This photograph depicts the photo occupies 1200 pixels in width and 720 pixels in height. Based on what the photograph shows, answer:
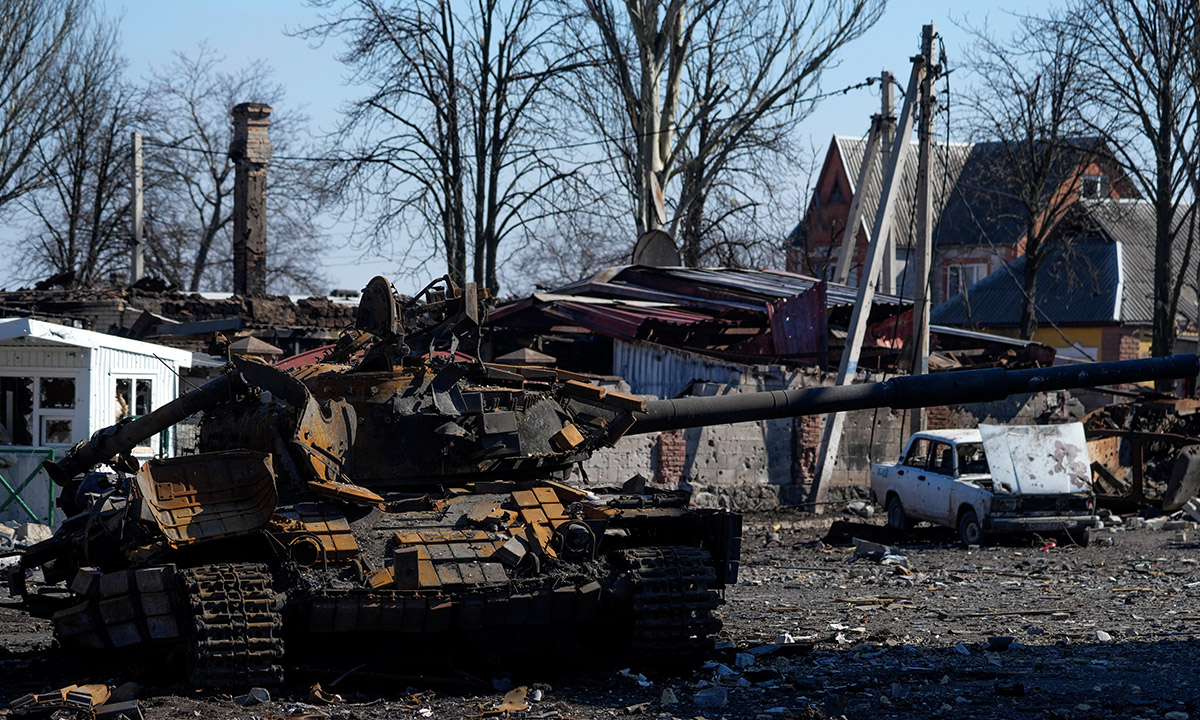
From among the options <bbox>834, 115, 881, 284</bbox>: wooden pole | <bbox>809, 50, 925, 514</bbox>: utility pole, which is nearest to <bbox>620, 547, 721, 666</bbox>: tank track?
<bbox>809, 50, 925, 514</bbox>: utility pole

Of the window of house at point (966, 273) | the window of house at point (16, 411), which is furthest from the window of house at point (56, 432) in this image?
the window of house at point (966, 273)

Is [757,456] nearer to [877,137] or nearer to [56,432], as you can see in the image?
[877,137]

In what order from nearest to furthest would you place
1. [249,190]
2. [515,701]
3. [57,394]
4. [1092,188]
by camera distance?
[515,701], [57,394], [249,190], [1092,188]

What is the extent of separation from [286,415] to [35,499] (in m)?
8.60

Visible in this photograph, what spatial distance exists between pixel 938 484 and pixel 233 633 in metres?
11.5

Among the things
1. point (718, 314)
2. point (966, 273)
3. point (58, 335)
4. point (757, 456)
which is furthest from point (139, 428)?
point (966, 273)

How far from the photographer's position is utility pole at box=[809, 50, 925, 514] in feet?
63.9

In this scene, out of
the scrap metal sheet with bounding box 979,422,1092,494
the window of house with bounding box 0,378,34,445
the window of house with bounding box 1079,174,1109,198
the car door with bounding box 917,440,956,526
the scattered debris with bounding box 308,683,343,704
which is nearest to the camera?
the scattered debris with bounding box 308,683,343,704

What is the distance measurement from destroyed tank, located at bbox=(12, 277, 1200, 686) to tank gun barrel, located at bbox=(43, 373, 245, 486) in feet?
0.05

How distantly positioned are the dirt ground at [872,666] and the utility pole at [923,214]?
681cm

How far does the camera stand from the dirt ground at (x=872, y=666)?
25.3ft

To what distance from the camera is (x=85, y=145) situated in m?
39.0

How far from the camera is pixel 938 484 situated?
17453mm

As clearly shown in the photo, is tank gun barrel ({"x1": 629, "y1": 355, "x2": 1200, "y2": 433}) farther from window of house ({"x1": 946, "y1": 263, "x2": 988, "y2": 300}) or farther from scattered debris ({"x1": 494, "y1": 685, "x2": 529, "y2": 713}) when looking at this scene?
window of house ({"x1": 946, "y1": 263, "x2": 988, "y2": 300})
